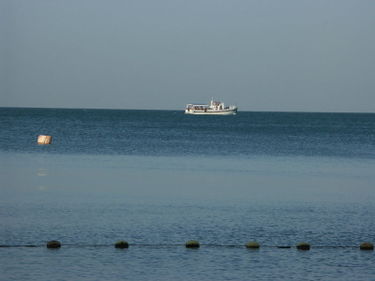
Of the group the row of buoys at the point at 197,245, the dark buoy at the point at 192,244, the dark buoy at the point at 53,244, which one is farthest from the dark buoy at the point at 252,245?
the dark buoy at the point at 53,244

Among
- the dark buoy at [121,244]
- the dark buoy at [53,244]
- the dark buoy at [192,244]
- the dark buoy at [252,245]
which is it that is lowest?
the dark buoy at [53,244]

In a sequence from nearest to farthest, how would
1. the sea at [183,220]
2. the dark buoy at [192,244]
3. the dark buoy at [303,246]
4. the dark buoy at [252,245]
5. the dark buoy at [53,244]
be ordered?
1. the sea at [183,220]
2. the dark buoy at [53,244]
3. the dark buoy at [192,244]
4. the dark buoy at [252,245]
5. the dark buoy at [303,246]

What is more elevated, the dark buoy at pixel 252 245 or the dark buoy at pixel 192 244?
the dark buoy at pixel 252 245

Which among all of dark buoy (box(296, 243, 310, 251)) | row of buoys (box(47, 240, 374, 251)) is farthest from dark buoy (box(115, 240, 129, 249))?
dark buoy (box(296, 243, 310, 251))

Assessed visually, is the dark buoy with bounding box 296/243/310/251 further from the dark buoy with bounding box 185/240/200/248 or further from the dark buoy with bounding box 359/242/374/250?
the dark buoy with bounding box 185/240/200/248

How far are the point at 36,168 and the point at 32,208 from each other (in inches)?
897

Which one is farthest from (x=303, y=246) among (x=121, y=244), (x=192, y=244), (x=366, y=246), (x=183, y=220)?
(x=183, y=220)

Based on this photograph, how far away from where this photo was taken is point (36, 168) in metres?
60.2

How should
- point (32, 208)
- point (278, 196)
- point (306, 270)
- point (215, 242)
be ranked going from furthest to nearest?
1. point (278, 196)
2. point (32, 208)
3. point (215, 242)
4. point (306, 270)

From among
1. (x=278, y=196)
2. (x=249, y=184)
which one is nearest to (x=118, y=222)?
(x=278, y=196)

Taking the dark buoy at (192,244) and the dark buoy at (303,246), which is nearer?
the dark buoy at (192,244)

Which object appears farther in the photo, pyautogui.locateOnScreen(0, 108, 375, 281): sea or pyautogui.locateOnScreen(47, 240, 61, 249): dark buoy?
pyautogui.locateOnScreen(47, 240, 61, 249): dark buoy

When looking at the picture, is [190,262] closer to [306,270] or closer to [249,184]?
[306,270]

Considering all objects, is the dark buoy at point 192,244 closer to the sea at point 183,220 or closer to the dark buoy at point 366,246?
the sea at point 183,220
